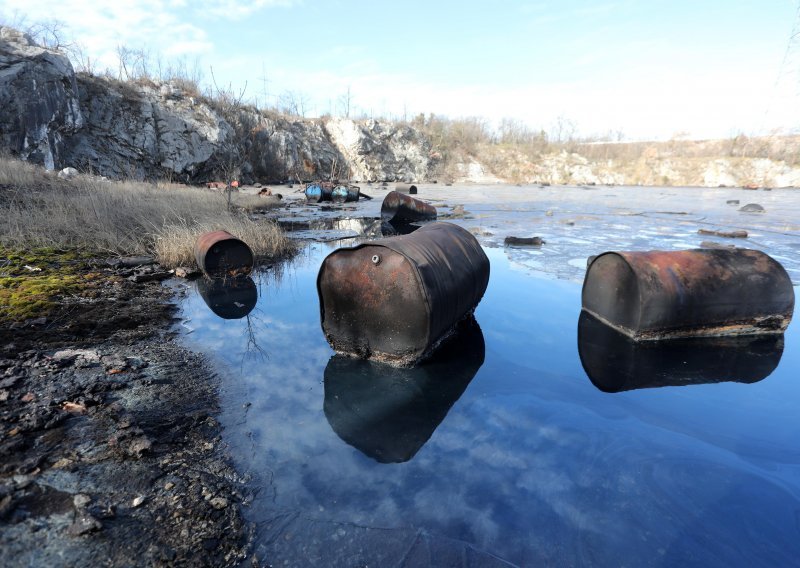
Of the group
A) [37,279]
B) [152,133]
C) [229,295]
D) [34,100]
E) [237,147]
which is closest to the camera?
[37,279]

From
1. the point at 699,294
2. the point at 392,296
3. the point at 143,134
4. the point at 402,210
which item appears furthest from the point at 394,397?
the point at 143,134

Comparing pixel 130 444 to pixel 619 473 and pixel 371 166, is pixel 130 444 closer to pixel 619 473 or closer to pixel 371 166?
pixel 619 473

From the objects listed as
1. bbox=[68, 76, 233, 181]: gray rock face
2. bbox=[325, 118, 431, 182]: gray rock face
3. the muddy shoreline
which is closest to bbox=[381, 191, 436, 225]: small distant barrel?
the muddy shoreline

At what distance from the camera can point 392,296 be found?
132 inches

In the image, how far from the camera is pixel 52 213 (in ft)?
25.5

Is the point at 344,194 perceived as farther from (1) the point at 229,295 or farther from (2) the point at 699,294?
(2) the point at 699,294

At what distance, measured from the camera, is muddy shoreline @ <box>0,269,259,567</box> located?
70.2 inches

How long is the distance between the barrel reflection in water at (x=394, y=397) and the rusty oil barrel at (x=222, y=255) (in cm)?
329

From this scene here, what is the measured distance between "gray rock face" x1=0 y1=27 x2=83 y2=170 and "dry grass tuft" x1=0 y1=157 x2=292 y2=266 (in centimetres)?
765

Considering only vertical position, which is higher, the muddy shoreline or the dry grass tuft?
the dry grass tuft

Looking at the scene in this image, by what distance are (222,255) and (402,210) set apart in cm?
688

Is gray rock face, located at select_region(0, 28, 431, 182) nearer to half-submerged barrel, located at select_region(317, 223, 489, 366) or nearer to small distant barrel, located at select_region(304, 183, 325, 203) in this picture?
small distant barrel, located at select_region(304, 183, 325, 203)

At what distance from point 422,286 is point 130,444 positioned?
6.89ft

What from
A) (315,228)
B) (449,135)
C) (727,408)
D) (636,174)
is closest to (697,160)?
(636,174)
